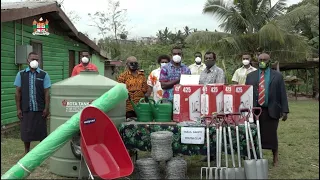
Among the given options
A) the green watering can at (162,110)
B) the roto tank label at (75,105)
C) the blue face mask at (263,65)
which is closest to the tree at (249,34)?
the blue face mask at (263,65)

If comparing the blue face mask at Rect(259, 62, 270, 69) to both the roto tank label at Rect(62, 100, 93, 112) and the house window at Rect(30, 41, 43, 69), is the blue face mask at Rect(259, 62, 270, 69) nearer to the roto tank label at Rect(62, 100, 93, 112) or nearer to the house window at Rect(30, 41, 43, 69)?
the roto tank label at Rect(62, 100, 93, 112)

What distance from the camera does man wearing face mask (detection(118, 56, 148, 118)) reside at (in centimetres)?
607

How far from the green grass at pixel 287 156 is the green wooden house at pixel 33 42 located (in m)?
1.11

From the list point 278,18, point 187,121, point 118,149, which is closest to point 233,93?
point 187,121

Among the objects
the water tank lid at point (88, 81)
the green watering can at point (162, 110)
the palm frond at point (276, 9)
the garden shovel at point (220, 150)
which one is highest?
the palm frond at point (276, 9)

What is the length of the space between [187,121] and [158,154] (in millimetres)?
578

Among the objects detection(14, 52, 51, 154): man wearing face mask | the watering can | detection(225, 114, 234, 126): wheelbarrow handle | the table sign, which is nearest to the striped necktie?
detection(225, 114, 234, 126): wheelbarrow handle

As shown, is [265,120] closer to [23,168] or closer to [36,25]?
[23,168]

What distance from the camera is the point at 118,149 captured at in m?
5.00

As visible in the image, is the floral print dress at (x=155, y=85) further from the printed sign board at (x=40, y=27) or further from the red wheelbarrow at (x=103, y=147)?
the printed sign board at (x=40, y=27)

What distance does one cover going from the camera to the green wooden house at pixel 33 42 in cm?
857

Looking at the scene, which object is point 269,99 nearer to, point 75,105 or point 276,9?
point 75,105

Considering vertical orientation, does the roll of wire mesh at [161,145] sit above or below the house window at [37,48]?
below

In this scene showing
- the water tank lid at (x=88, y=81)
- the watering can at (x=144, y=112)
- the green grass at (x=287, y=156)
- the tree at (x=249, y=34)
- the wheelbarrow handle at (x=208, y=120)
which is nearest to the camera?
the wheelbarrow handle at (x=208, y=120)
